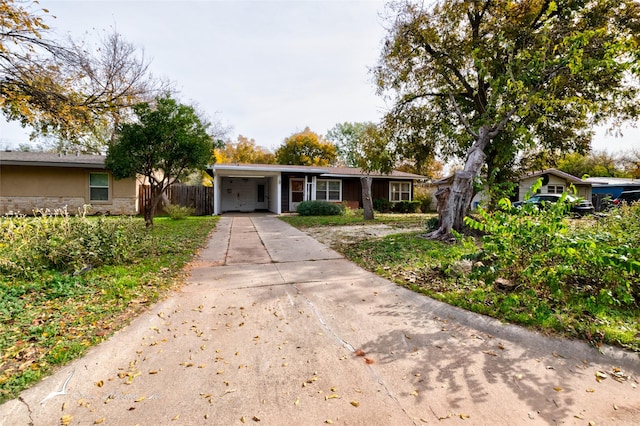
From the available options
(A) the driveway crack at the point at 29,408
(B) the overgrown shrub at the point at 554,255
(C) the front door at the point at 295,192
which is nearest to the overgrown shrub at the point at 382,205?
(C) the front door at the point at 295,192

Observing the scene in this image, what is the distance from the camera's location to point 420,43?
9648 millimetres

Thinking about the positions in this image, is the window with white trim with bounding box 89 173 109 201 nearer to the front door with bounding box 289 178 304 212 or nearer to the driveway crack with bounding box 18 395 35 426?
the front door with bounding box 289 178 304 212

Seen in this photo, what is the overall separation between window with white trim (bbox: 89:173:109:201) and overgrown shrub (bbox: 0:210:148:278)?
11.9 meters

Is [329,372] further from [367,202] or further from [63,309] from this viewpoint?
[367,202]

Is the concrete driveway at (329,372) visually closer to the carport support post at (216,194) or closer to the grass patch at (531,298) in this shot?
the grass patch at (531,298)

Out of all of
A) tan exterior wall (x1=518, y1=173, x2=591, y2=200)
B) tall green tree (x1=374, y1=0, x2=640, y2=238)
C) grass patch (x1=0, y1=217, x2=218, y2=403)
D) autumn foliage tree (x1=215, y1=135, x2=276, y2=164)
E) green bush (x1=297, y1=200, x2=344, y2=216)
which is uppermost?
autumn foliage tree (x1=215, y1=135, x2=276, y2=164)

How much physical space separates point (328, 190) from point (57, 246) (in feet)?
54.2

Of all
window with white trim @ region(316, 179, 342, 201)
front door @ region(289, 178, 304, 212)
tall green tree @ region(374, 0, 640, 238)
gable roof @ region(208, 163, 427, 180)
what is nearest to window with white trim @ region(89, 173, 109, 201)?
gable roof @ region(208, 163, 427, 180)

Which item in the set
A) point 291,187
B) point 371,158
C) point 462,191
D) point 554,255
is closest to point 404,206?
point 291,187

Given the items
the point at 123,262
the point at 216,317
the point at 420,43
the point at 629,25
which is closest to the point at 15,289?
the point at 123,262

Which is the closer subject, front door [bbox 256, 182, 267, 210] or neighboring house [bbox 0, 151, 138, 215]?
neighboring house [bbox 0, 151, 138, 215]

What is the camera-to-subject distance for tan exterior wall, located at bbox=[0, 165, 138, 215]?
1452cm

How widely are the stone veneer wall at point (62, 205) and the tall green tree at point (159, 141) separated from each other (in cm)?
719

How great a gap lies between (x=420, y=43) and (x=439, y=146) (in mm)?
4737
